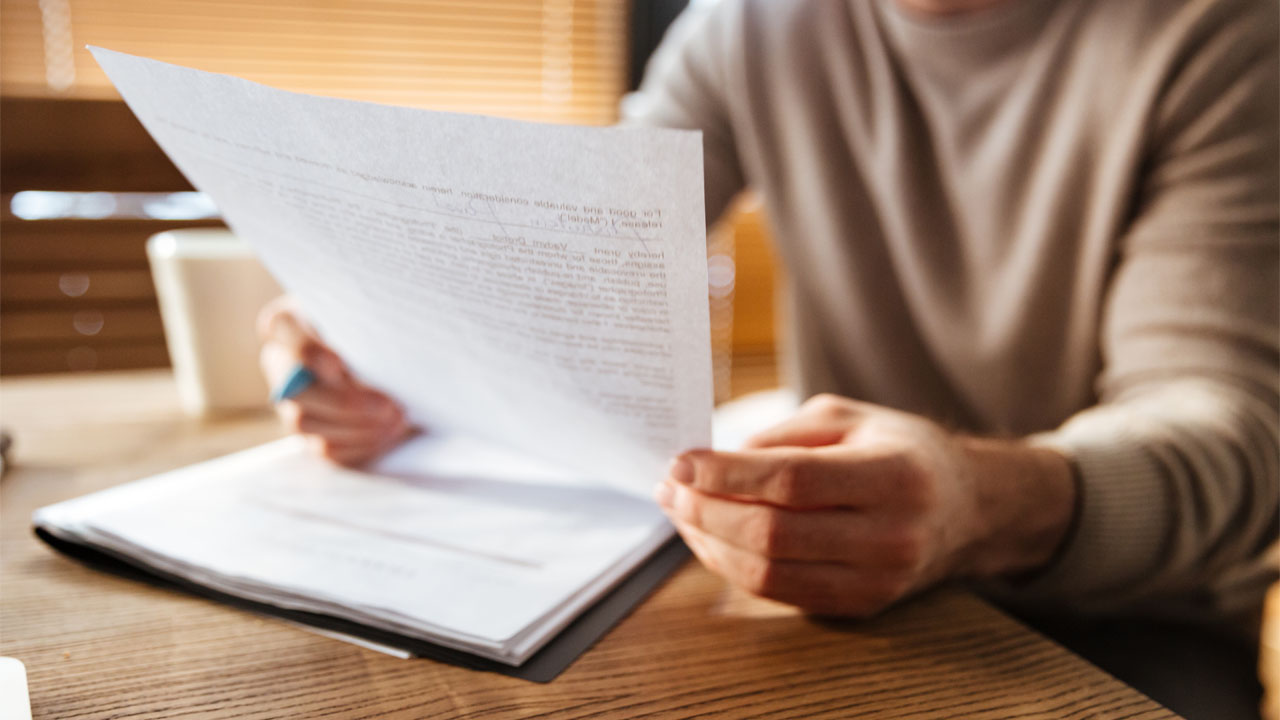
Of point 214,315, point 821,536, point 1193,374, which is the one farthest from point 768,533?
point 214,315

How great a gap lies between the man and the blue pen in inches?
0.5

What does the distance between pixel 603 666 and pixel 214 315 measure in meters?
0.50

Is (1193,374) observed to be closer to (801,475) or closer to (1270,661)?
(1270,661)

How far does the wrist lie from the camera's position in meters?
0.42

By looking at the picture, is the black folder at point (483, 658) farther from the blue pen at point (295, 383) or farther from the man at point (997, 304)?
the blue pen at point (295, 383)

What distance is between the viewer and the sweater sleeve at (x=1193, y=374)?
0.47 metres

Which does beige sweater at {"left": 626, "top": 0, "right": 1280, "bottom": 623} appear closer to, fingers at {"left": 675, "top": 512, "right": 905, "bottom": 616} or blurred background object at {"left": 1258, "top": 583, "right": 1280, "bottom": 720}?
blurred background object at {"left": 1258, "top": 583, "right": 1280, "bottom": 720}

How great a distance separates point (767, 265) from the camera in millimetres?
2166

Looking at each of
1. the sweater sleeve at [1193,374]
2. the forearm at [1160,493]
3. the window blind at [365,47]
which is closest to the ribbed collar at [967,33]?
the sweater sleeve at [1193,374]

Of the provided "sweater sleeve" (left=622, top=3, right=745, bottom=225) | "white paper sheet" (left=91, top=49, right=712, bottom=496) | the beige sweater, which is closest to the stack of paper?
"white paper sheet" (left=91, top=49, right=712, bottom=496)

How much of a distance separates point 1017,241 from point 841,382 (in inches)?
10.0

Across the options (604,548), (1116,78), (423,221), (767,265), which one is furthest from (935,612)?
(767,265)

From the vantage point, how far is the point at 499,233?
33 cm

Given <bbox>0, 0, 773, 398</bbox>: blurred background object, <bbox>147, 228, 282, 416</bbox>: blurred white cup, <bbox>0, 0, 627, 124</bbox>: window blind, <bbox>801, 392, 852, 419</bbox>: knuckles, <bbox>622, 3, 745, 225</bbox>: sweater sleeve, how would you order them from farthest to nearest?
<bbox>0, 0, 627, 124</bbox>: window blind, <bbox>0, 0, 773, 398</bbox>: blurred background object, <bbox>622, 3, 745, 225</bbox>: sweater sleeve, <bbox>147, 228, 282, 416</bbox>: blurred white cup, <bbox>801, 392, 852, 419</bbox>: knuckles
